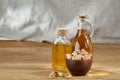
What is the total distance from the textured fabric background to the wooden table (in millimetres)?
89

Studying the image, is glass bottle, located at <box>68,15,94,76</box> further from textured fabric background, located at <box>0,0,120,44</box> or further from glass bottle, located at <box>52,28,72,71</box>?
textured fabric background, located at <box>0,0,120,44</box>

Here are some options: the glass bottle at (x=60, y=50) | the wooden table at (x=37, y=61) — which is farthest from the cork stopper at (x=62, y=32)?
the wooden table at (x=37, y=61)

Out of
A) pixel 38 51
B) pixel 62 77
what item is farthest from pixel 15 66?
pixel 38 51

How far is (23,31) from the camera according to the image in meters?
2.20

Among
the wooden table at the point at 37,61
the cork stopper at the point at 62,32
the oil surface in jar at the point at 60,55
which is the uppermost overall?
the cork stopper at the point at 62,32

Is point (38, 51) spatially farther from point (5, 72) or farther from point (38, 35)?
point (5, 72)

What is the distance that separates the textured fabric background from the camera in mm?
2178

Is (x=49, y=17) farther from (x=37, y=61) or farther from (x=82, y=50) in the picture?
(x=82, y=50)

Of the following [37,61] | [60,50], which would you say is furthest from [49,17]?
[60,50]

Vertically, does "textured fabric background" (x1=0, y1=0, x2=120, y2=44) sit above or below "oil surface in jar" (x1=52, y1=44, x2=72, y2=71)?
above

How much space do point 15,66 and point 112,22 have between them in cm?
92

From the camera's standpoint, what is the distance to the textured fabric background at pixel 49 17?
2.18 metres

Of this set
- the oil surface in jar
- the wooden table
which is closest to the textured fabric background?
the wooden table

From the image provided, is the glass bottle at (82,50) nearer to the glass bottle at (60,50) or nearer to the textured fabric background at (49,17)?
the glass bottle at (60,50)
